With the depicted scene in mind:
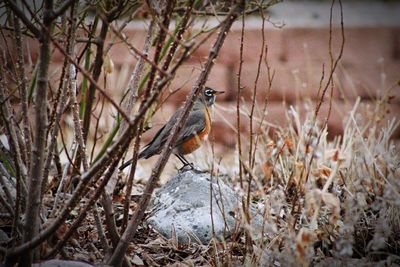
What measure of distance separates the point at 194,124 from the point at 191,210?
3.50 ft

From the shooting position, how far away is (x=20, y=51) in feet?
9.29

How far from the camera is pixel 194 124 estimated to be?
15.2 feet

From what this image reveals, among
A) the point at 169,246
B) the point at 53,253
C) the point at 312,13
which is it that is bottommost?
the point at 169,246

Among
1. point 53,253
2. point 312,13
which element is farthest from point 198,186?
point 312,13

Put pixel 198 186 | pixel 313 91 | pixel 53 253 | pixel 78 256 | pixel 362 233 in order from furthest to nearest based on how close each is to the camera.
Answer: pixel 313 91
pixel 198 186
pixel 362 233
pixel 78 256
pixel 53 253

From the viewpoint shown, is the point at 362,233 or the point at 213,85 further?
the point at 213,85

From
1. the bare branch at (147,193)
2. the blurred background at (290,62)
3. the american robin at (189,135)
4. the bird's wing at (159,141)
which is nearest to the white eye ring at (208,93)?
the american robin at (189,135)

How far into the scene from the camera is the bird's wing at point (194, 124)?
4.54 m

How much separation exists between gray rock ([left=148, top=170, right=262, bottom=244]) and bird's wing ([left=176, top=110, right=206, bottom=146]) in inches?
21.2

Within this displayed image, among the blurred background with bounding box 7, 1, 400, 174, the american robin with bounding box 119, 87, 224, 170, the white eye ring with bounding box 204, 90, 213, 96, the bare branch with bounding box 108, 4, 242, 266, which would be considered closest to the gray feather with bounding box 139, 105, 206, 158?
the american robin with bounding box 119, 87, 224, 170

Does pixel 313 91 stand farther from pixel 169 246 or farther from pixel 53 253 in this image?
pixel 53 253

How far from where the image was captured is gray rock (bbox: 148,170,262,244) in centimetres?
352

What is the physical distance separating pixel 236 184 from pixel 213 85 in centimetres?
338

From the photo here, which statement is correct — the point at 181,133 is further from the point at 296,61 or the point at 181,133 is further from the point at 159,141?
the point at 296,61
